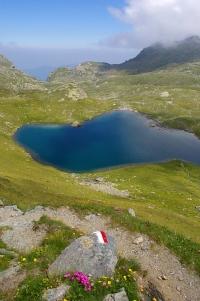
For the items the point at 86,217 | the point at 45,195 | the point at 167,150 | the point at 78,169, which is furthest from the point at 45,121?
the point at 86,217

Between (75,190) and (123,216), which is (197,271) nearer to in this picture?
(123,216)

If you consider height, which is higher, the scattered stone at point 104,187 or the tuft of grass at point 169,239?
the tuft of grass at point 169,239

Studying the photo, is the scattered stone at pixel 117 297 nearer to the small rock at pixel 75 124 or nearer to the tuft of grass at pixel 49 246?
the tuft of grass at pixel 49 246

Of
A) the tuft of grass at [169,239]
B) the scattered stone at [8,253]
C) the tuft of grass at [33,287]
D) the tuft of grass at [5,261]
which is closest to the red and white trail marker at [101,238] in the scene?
the tuft of grass at [33,287]

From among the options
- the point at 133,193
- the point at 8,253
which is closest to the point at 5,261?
the point at 8,253

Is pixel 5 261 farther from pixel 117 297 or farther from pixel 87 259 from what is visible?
pixel 117 297

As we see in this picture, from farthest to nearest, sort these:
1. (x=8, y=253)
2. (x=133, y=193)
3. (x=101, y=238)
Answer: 1. (x=133, y=193)
2. (x=8, y=253)
3. (x=101, y=238)

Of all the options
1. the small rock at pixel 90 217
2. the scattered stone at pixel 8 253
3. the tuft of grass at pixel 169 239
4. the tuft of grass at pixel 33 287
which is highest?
the tuft of grass at pixel 33 287

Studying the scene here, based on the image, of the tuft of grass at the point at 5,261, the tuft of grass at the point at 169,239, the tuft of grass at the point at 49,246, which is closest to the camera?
the tuft of grass at the point at 49,246
